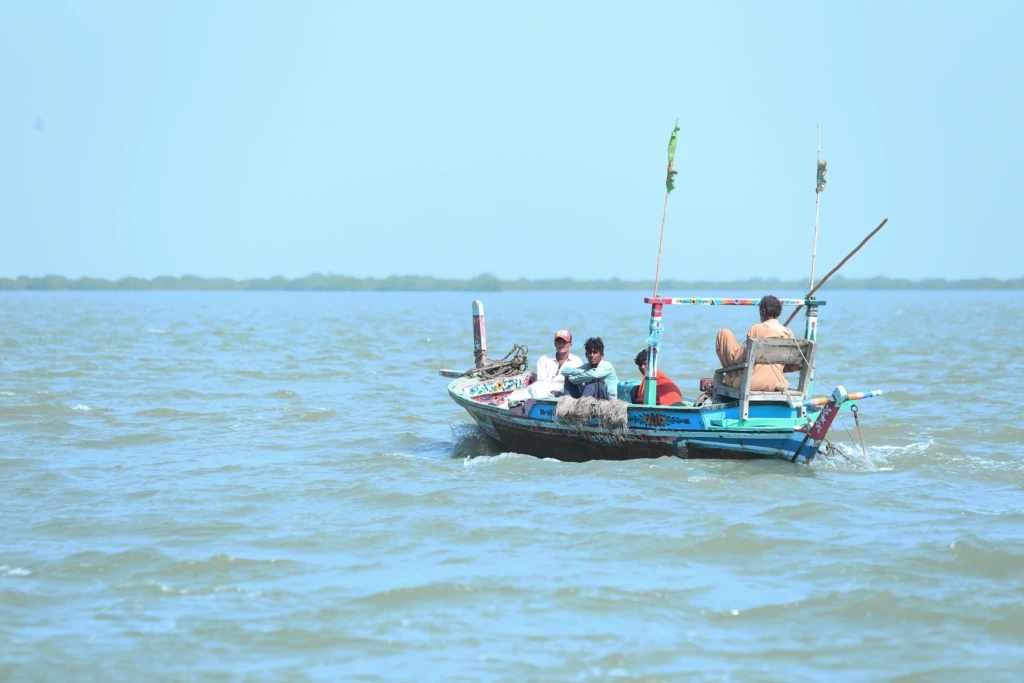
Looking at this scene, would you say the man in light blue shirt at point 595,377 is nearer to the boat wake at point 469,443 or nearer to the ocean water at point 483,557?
the ocean water at point 483,557

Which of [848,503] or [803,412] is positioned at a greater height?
[803,412]

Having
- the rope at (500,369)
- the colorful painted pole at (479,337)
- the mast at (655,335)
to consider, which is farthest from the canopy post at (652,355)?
the colorful painted pole at (479,337)

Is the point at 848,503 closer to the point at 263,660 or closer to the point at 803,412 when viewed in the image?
the point at 803,412

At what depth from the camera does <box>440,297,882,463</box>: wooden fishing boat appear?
11.5m

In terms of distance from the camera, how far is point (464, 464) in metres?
13.4

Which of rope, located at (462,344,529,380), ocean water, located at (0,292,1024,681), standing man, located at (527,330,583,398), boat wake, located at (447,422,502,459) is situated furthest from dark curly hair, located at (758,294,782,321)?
rope, located at (462,344,529,380)

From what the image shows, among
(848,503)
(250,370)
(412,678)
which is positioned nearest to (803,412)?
(848,503)

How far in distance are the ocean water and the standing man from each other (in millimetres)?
928

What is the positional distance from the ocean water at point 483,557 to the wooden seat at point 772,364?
86 centimetres

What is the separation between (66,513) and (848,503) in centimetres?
782

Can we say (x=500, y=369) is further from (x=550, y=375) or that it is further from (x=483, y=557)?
(x=483, y=557)

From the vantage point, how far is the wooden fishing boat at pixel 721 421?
11523 millimetres

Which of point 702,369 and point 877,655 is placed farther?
point 702,369

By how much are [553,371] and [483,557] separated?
16.7 feet
